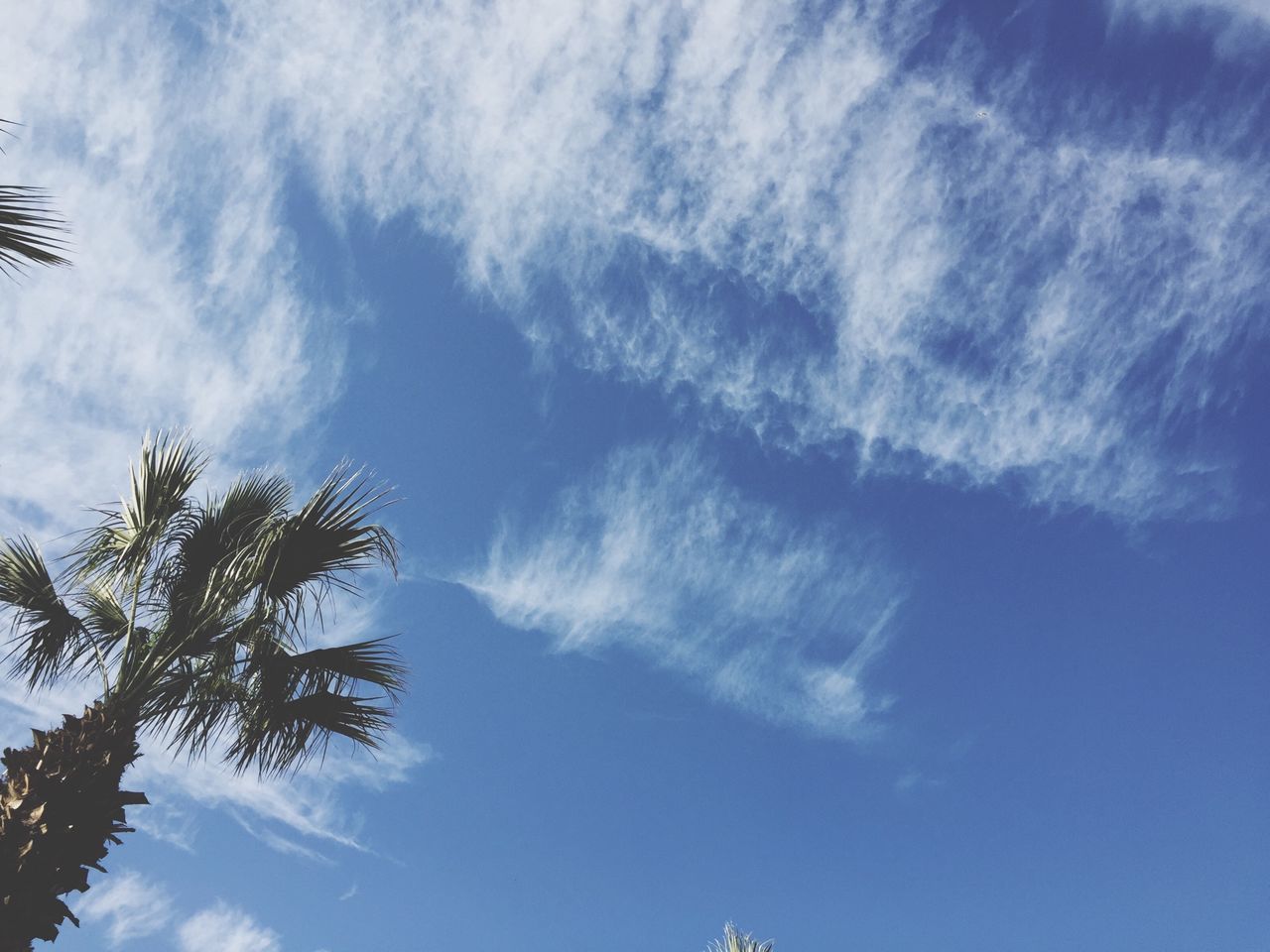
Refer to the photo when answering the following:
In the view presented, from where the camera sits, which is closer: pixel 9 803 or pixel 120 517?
pixel 9 803

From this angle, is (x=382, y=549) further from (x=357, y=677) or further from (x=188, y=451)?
(x=188, y=451)

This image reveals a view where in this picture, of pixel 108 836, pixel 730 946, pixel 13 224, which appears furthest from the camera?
pixel 730 946

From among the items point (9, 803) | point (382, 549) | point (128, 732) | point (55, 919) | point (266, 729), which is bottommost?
point (55, 919)

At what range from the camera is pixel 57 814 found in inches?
209

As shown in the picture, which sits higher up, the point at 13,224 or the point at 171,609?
the point at 13,224

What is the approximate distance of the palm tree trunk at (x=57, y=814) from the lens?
5031 millimetres

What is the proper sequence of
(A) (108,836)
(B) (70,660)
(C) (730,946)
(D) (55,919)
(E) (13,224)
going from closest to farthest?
(E) (13,224), (D) (55,919), (A) (108,836), (B) (70,660), (C) (730,946)

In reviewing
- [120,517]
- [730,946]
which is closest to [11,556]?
[120,517]

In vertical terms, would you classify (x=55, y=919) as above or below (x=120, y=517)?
below

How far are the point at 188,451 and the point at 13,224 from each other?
3.08 metres

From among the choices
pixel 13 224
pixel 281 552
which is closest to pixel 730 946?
pixel 281 552

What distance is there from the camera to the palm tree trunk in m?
5.03

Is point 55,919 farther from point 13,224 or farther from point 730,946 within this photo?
point 730,946

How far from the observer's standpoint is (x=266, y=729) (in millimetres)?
7117
